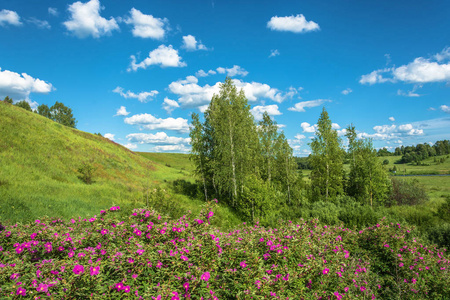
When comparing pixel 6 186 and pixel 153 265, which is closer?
pixel 153 265

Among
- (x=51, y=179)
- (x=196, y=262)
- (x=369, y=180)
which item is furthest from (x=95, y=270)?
(x=369, y=180)

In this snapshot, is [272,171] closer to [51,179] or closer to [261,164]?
[261,164]

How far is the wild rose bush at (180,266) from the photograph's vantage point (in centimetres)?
336

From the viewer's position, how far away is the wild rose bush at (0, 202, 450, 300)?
3.36 meters

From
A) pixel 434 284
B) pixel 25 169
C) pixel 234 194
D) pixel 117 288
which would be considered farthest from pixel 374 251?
pixel 25 169

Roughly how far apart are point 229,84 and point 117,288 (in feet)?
78.5

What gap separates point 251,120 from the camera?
26.0 m

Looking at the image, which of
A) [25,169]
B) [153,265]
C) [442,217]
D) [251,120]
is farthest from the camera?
[251,120]

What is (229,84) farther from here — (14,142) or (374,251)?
(14,142)

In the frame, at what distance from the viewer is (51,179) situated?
62.3 ft

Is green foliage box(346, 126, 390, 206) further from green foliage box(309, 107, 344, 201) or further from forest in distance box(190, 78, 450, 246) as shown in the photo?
green foliage box(309, 107, 344, 201)

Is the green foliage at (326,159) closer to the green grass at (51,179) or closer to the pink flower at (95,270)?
the green grass at (51,179)

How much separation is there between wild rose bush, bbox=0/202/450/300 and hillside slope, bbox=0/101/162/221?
884 centimetres

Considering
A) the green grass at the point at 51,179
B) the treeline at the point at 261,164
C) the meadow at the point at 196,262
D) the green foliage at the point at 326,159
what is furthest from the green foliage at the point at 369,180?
the meadow at the point at 196,262
